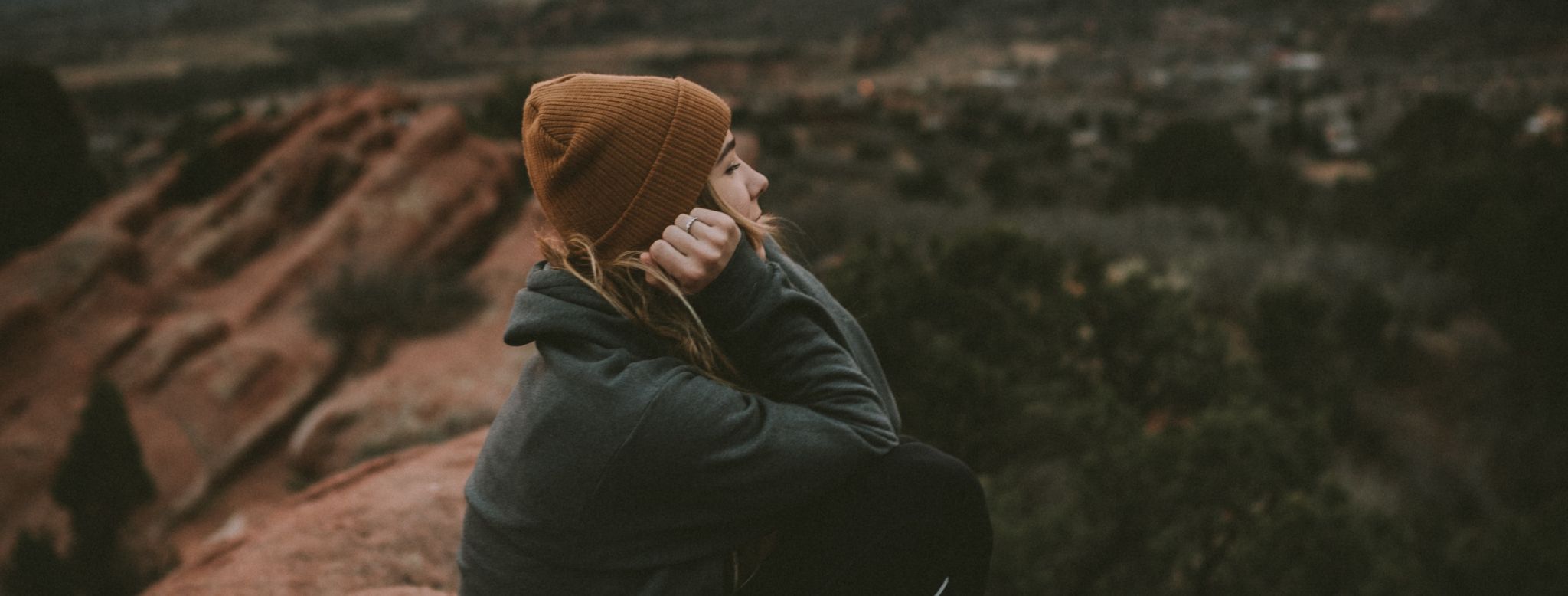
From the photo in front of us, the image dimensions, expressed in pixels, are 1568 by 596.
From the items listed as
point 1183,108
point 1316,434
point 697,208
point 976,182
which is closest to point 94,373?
point 697,208

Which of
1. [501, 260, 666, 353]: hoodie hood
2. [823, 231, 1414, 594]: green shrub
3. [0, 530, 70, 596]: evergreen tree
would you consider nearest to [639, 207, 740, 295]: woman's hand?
[501, 260, 666, 353]: hoodie hood

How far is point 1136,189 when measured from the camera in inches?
662

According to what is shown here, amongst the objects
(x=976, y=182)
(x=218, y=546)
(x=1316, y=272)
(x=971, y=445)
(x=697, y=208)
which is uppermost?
(x=697, y=208)

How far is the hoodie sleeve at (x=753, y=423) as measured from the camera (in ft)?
5.21

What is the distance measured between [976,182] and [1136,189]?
3465mm

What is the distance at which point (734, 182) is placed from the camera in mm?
1929

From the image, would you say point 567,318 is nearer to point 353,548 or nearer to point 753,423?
point 753,423

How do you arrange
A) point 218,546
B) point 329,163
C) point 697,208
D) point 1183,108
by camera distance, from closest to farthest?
point 697,208, point 218,546, point 329,163, point 1183,108

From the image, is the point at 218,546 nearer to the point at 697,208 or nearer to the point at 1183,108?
the point at 697,208

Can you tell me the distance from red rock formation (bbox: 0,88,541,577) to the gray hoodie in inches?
172

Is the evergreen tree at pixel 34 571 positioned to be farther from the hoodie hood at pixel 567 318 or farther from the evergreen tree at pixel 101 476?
the hoodie hood at pixel 567 318

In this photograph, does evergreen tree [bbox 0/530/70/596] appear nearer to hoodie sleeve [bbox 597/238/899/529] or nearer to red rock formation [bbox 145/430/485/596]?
red rock formation [bbox 145/430/485/596]

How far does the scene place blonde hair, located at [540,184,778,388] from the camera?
1.76 metres

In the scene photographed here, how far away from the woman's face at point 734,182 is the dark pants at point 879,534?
64 centimetres
